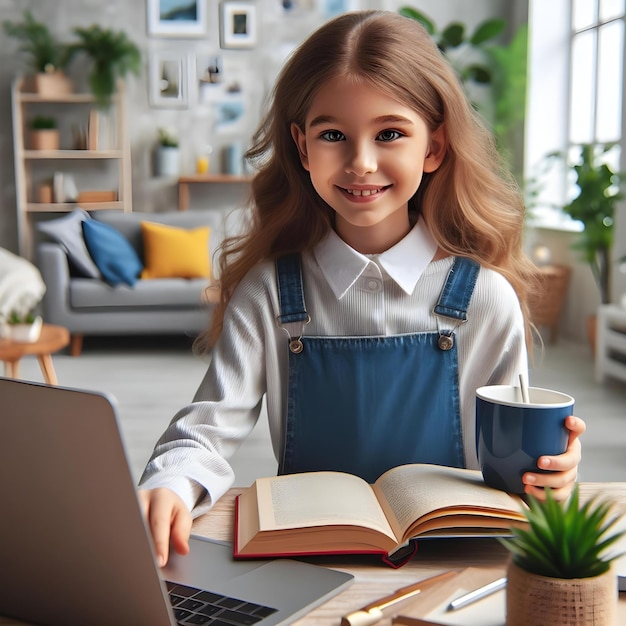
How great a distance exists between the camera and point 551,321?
5.94 m

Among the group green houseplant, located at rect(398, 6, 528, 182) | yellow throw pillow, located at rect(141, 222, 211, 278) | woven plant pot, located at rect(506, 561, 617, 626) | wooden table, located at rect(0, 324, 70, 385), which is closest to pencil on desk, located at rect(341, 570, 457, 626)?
woven plant pot, located at rect(506, 561, 617, 626)

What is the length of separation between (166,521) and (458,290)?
576 mm

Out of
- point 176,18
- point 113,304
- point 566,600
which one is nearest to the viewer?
point 566,600

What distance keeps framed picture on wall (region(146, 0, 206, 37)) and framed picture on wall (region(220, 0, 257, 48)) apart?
0.16m

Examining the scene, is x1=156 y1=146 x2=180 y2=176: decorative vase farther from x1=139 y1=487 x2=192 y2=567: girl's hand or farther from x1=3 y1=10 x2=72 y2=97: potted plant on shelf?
x1=139 y1=487 x2=192 y2=567: girl's hand

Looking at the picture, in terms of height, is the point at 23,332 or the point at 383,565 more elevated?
the point at 383,565

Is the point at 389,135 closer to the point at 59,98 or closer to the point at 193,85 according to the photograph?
the point at 59,98

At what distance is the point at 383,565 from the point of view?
82 centimetres

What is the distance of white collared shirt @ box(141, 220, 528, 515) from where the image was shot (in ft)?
4.01

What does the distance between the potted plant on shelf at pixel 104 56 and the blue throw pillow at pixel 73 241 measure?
1417 mm

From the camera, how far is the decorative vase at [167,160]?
6930mm

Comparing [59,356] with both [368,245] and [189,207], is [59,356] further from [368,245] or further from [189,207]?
[368,245]

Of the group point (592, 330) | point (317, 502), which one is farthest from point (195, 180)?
point (317, 502)

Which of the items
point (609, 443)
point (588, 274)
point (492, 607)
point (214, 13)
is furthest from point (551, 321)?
point (492, 607)
